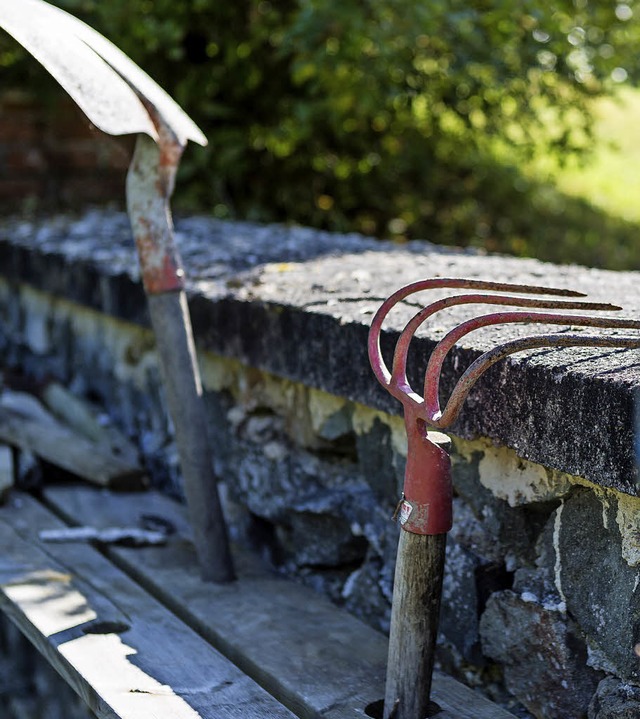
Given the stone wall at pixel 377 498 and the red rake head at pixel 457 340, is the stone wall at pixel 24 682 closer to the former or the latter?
the stone wall at pixel 377 498

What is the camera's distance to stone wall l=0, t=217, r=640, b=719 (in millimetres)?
1550

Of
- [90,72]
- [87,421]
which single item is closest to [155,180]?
[90,72]

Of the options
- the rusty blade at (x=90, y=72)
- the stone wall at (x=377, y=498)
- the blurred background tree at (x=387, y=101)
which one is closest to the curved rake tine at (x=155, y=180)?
the rusty blade at (x=90, y=72)

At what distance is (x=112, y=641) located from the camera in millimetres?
1857

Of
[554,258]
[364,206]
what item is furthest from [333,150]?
[554,258]

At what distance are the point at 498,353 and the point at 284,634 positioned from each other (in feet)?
2.54

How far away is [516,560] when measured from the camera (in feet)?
5.74

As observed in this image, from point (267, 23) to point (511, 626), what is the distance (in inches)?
154

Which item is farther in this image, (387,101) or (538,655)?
(387,101)

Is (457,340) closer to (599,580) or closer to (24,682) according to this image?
(599,580)

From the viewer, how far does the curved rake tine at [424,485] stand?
1439 millimetres

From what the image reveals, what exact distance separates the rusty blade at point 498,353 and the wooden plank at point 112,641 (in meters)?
0.57

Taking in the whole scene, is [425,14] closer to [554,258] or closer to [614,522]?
[554,258]

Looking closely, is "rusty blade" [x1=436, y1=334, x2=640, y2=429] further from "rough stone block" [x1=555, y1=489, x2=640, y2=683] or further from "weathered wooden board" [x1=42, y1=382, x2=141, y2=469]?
"weathered wooden board" [x1=42, y1=382, x2=141, y2=469]
